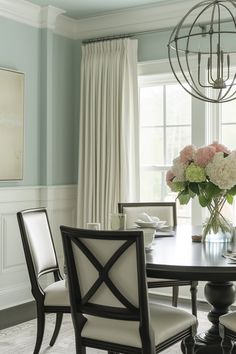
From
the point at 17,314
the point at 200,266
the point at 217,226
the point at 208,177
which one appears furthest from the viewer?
the point at 17,314

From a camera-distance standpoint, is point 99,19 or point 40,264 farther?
Result: point 99,19

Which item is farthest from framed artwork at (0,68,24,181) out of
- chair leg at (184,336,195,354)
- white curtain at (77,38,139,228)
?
chair leg at (184,336,195,354)

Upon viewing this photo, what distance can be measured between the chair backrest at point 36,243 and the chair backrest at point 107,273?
783 mm

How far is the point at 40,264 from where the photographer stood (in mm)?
3457

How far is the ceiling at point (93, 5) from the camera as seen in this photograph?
15.5 feet

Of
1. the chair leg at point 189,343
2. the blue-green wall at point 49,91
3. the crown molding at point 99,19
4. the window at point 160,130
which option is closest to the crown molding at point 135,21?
the crown molding at point 99,19

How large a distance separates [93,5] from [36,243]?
2470 mm

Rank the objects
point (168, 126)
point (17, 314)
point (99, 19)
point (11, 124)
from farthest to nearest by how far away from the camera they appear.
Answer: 1. point (99, 19)
2. point (168, 126)
3. point (11, 124)
4. point (17, 314)

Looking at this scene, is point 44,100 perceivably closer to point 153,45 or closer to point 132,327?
point 153,45

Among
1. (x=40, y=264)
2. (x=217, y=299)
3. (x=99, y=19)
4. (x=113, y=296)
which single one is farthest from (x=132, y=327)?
(x=99, y=19)

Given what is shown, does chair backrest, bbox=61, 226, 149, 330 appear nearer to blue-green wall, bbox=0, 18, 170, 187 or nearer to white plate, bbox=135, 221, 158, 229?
white plate, bbox=135, 221, 158, 229

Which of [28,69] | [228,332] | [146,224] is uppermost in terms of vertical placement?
[28,69]

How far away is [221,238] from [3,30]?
2762 millimetres

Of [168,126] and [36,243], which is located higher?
[168,126]
